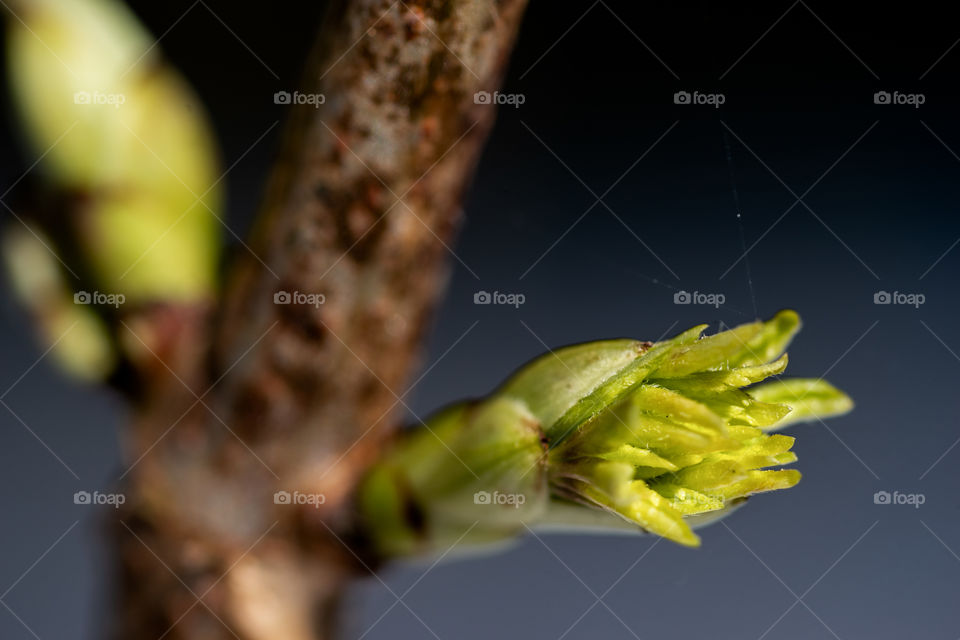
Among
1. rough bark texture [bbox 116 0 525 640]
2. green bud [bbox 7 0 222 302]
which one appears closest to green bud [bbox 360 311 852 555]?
rough bark texture [bbox 116 0 525 640]

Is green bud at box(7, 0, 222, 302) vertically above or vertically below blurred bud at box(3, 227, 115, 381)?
above

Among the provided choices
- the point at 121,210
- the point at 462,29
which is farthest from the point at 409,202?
the point at 121,210

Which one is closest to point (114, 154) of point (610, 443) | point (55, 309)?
point (55, 309)

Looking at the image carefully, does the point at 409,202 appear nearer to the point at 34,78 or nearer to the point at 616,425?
the point at 616,425

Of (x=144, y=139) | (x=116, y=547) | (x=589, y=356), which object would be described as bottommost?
(x=116, y=547)

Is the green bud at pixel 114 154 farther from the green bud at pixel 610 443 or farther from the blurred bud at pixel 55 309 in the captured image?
the green bud at pixel 610 443

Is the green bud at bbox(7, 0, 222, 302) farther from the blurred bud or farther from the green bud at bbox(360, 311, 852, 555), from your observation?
the green bud at bbox(360, 311, 852, 555)
